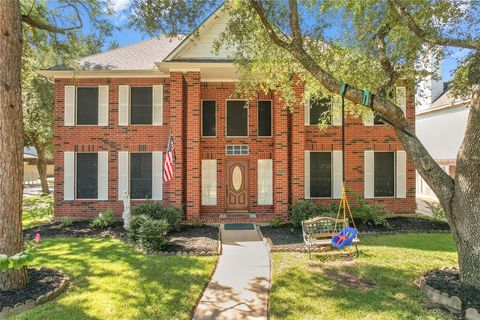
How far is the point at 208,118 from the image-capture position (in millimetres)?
12188

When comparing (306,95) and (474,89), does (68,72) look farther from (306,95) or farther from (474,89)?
(474,89)

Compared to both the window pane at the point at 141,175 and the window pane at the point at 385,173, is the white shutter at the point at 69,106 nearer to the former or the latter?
the window pane at the point at 141,175

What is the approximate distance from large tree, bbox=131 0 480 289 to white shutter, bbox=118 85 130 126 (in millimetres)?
5088

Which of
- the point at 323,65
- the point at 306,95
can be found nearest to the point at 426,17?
the point at 323,65

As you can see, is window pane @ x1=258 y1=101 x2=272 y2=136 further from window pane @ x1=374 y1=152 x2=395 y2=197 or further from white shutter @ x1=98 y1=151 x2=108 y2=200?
white shutter @ x1=98 y1=151 x2=108 y2=200

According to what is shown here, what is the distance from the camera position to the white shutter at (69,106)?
460 inches

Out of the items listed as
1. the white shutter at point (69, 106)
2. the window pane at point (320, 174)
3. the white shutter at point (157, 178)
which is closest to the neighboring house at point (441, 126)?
the window pane at point (320, 174)

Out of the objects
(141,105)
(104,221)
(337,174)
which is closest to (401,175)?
(337,174)

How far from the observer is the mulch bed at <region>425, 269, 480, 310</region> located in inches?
179

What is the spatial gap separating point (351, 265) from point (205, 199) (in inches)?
264

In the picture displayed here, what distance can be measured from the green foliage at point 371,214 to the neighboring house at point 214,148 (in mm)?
885

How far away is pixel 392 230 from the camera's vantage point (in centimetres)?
→ 993

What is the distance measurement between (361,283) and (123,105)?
10.2m

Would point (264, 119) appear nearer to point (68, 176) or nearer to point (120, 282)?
point (68, 176)
